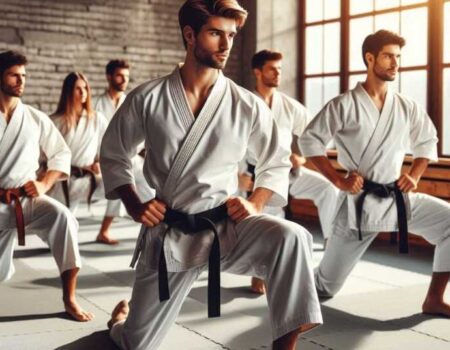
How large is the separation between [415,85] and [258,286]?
9.51 ft

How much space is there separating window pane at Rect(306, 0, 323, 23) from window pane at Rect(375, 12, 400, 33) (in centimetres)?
90

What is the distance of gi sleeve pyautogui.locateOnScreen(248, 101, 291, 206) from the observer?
2539mm

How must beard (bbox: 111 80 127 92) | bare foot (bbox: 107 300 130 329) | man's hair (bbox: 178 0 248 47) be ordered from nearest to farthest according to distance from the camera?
1. man's hair (bbox: 178 0 248 47)
2. bare foot (bbox: 107 300 130 329)
3. beard (bbox: 111 80 127 92)

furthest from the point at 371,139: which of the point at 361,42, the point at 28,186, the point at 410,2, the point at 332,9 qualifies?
the point at 332,9

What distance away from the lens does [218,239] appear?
2.40 meters

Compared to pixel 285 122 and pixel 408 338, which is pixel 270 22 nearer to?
pixel 285 122

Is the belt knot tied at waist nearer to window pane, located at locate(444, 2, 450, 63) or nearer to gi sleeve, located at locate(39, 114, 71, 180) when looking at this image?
gi sleeve, located at locate(39, 114, 71, 180)

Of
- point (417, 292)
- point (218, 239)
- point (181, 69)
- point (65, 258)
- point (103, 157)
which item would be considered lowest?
point (417, 292)

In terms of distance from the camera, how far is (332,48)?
23.4ft

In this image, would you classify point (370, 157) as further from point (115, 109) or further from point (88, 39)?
point (88, 39)


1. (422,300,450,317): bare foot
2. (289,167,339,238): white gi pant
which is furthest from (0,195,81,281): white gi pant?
(289,167,339,238): white gi pant

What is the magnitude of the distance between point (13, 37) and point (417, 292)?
4748 millimetres

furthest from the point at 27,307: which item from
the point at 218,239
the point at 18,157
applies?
the point at 218,239

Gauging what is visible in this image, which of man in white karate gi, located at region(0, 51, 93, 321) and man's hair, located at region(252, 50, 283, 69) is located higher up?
man's hair, located at region(252, 50, 283, 69)
